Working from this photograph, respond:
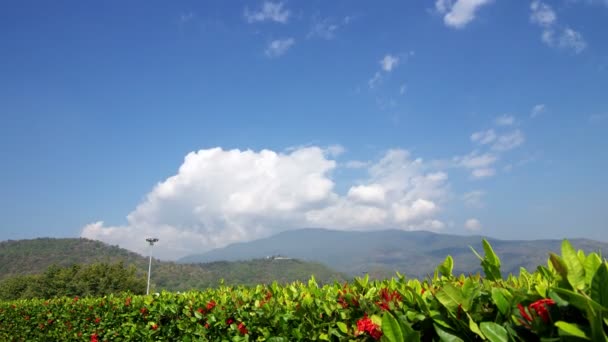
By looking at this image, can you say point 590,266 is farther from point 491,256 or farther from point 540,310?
point 491,256

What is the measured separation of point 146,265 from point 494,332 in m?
118

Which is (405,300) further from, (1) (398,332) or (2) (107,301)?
(2) (107,301)

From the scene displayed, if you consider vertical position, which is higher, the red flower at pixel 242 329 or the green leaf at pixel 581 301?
the green leaf at pixel 581 301

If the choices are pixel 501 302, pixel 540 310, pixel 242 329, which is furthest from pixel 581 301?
pixel 242 329

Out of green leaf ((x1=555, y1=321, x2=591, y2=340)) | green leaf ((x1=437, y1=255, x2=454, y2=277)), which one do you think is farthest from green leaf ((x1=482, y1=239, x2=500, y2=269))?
green leaf ((x1=555, y1=321, x2=591, y2=340))

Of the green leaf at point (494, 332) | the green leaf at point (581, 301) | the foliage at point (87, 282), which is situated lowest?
the foliage at point (87, 282)

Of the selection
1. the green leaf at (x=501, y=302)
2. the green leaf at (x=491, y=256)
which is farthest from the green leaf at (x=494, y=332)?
the green leaf at (x=491, y=256)

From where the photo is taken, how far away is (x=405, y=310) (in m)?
2.46

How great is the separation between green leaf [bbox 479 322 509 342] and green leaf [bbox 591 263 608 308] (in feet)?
1.14

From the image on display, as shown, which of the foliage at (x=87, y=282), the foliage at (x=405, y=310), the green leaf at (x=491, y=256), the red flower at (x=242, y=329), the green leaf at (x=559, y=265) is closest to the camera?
the foliage at (x=405, y=310)

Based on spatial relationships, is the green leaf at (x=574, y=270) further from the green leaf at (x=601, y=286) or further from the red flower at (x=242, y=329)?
the red flower at (x=242, y=329)

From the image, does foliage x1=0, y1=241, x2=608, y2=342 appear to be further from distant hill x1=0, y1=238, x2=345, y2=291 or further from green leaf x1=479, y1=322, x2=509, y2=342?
distant hill x1=0, y1=238, x2=345, y2=291

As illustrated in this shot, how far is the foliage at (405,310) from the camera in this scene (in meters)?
1.59

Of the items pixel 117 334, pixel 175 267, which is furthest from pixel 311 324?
pixel 175 267
